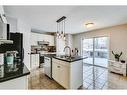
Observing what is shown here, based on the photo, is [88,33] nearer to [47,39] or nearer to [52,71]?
[47,39]

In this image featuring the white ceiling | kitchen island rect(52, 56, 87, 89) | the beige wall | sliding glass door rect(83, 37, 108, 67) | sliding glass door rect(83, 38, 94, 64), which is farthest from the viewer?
sliding glass door rect(83, 38, 94, 64)

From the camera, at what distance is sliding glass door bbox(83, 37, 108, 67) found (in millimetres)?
5900

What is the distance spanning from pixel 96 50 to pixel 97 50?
81 millimetres

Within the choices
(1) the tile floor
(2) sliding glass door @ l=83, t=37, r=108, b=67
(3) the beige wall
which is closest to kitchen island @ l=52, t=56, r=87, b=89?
(1) the tile floor

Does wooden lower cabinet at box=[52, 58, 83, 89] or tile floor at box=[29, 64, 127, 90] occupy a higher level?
wooden lower cabinet at box=[52, 58, 83, 89]

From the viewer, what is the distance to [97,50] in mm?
6355

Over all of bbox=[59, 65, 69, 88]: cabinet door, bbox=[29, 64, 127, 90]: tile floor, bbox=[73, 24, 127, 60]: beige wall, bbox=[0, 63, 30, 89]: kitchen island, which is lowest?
bbox=[29, 64, 127, 90]: tile floor

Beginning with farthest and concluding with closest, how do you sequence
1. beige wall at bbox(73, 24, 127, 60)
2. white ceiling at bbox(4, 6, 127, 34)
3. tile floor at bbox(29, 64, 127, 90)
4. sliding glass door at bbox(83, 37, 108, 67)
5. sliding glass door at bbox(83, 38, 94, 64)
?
sliding glass door at bbox(83, 38, 94, 64) < sliding glass door at bbox(83, 37, 108, 67) < beige wall at bbox(73, 24, 127, 60) < tile floor at bbox(29, 64, 127, 90) < white ceiling at bbox(4, 6, 127, 34)

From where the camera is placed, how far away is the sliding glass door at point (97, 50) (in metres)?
5.90

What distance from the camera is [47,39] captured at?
6.93 meters

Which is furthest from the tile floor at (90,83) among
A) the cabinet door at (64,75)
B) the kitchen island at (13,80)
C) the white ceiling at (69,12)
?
the white ceiling at (69,12)

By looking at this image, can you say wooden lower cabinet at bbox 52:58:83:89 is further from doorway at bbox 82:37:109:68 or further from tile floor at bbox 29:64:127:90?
doorway at bbox 82:37:109:68

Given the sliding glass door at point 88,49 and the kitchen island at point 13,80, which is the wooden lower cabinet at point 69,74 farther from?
the sliding glass door at point 88,49
